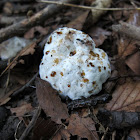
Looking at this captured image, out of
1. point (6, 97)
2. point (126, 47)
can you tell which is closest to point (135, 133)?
point (126, 47)

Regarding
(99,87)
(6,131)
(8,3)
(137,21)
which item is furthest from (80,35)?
(8,3)

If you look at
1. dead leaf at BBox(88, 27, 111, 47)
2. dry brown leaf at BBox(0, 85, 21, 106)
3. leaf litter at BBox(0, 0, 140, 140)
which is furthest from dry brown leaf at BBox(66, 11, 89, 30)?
dry brown leaf at BBox(0, 85, 21, 106)

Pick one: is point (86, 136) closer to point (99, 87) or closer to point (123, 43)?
point (99, 87)

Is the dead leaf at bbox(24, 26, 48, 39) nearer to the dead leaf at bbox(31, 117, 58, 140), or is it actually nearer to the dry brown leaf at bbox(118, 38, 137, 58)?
the dry brown leaf at bbox(118, 38, 137, 58)

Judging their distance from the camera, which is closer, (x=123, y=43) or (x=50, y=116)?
(x=50, y=116)

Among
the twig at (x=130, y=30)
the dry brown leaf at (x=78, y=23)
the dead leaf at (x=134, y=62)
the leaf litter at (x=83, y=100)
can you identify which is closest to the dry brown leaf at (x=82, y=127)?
the leaf litter at (x=83, y=100)

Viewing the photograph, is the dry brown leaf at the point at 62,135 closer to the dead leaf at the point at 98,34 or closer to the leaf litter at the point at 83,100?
the leaf litter at the point at 83,100
